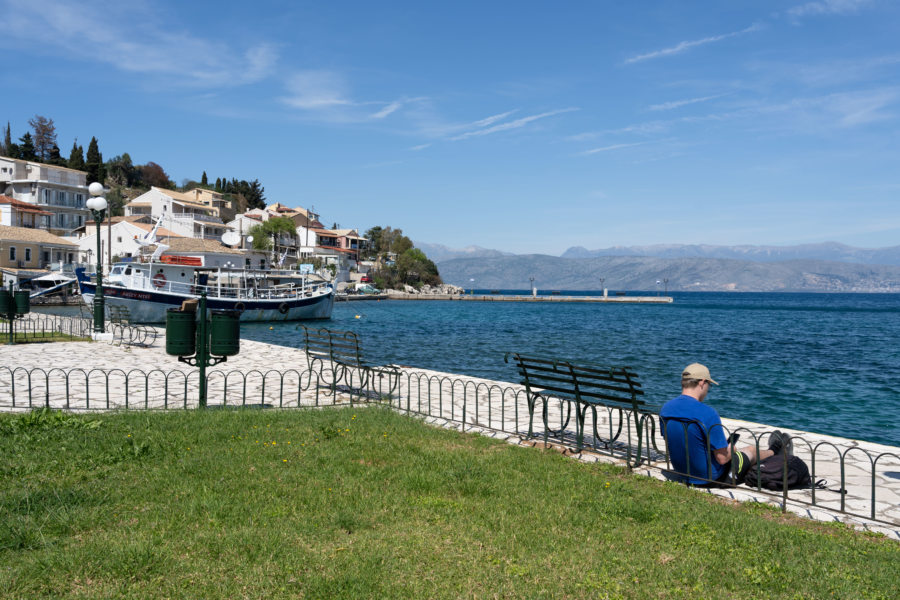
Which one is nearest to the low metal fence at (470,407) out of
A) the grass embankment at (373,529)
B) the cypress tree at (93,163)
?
the grass embankment at (373,529)

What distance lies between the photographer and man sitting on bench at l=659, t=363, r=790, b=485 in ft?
21.2

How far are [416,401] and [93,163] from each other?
93550 millimetres

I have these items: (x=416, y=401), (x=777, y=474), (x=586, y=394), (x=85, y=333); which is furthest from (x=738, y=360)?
(x=85, y=333)

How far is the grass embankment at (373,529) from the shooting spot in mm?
3986

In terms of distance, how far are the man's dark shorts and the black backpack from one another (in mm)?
60

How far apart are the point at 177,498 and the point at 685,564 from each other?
405cm

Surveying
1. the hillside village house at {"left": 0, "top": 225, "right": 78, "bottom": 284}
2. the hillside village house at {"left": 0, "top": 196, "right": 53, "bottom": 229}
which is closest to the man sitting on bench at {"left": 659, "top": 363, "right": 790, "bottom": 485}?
the hillside village house at {"left": 0, "top": 225, "right": 78, "bottom": 284}

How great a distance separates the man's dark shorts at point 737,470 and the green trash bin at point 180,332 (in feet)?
23.8

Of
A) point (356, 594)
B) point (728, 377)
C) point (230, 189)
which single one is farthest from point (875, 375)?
point (230, 189)

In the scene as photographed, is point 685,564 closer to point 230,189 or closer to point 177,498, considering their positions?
point 177,498

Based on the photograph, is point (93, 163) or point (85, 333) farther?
point (93, 163)

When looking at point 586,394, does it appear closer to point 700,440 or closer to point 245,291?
point 700,440

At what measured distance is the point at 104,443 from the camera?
275 inches

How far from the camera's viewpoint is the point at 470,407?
37.2 feet
